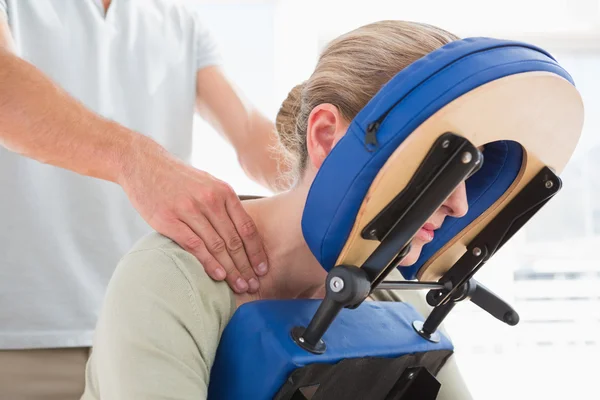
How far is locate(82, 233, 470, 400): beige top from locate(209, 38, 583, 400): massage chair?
0.17 feet

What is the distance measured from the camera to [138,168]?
3.51ft

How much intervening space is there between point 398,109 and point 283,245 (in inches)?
17.4

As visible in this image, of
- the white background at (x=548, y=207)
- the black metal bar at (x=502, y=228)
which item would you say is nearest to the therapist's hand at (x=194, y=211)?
the black metal bar at (x=502, y=228)

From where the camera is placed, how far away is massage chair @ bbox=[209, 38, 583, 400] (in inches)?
30.0

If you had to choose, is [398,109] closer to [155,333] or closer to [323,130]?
[323,130]

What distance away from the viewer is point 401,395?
1.05 metres

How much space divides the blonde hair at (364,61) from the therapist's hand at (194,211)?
16 centimetres

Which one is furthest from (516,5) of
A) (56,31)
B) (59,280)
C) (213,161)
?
(59,280)

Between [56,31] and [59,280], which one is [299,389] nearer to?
[59,280]

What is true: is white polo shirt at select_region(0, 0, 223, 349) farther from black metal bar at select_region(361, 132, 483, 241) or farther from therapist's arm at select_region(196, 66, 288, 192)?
black metal bar at select_region(361, 132, 483, 241)

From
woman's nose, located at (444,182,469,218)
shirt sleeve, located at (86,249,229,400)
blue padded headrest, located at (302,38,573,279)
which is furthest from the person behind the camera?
woman's nose, located at (444,182,469,218)

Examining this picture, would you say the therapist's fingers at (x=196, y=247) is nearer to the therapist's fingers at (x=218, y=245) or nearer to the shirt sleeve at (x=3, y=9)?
the therapist's fingers at (x=218, y=245)

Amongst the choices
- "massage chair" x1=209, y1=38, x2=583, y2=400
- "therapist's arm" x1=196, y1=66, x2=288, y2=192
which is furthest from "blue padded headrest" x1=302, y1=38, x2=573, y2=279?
"therapist's arm" x1=196, y1=66, x2=288, y2=192

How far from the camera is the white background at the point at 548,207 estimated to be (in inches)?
129
